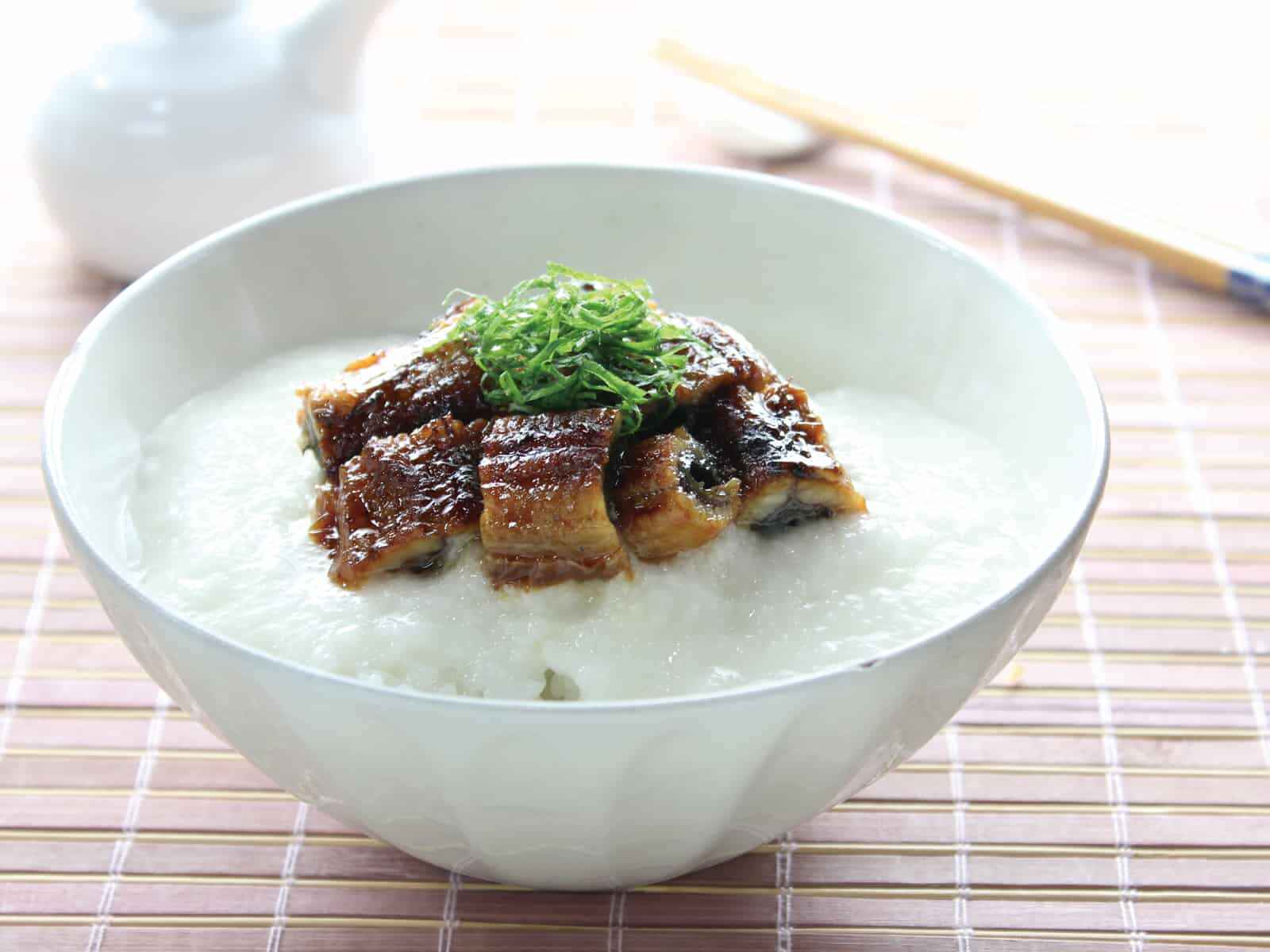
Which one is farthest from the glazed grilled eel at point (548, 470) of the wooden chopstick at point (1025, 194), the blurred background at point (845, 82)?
the wooden chopstick at point (1025, 194)

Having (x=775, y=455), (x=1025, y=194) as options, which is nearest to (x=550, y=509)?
(x=775, y=455)

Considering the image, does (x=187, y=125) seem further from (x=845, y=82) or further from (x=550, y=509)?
(x=845, y=82)

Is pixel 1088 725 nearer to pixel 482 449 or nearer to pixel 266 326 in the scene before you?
pixel 482 449

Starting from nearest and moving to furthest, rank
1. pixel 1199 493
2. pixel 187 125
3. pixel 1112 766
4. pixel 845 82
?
pixel 1112 766, pixel 1199 493, pixel 187 125, pixel 845 82

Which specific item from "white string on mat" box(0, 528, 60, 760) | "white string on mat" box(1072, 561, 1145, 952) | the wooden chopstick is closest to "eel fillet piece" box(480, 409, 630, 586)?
"white string on mat" box(1072, 561, 1145, 952)

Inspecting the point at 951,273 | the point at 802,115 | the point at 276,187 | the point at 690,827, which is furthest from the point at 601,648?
the point at 802,115

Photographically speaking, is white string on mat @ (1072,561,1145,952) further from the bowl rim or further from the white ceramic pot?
the white ceramic pot

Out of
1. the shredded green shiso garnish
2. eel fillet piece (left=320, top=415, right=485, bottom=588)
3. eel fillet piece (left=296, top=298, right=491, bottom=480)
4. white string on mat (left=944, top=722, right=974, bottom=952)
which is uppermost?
the shredded green shiso garnish
